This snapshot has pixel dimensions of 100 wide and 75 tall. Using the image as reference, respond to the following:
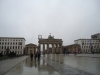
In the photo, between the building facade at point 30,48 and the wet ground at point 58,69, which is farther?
the building facade at point 30,48

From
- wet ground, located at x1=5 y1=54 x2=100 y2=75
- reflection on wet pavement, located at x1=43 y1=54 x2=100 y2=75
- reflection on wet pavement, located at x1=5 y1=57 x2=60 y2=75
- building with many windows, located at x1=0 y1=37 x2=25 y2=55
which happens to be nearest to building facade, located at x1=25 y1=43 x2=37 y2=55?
building with many windows, located at x1=0 y1=37 x2=25 y2=55

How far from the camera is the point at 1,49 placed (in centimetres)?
10612

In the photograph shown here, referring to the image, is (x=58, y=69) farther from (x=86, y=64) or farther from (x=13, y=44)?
(x=13, y=44)

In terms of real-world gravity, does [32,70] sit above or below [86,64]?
above

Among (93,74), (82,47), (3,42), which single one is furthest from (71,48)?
(93,74)

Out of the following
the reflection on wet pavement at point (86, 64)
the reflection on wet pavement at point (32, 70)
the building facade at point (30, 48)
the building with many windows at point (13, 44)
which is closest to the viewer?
the reflection on wet pavement at point (32, 70)

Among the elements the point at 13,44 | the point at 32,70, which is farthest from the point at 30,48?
the point at 32,70

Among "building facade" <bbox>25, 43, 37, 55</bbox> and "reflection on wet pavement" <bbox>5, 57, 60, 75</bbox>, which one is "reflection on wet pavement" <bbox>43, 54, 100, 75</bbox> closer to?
"reflection on wet pavement" <bbox>5, 57, 60, 75</bbox>

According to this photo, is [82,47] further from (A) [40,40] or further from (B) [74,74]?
(B) [74,74]

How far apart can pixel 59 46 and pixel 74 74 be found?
8907cm

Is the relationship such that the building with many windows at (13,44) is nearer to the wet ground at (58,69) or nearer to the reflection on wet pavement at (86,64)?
the reflection on wet pavement at (86,64)

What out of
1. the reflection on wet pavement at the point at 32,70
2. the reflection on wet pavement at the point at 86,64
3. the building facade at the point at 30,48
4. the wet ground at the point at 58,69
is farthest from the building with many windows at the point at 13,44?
the reflection on wet pavement at the point at 32,70

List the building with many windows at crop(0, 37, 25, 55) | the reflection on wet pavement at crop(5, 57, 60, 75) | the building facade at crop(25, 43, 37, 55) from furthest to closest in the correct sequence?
the building with many windows at crop(0, 37, 25, 55) < the building facade at crop(25, 43, 37, 55) < the reflection on wet pavement at crop(5, 57, 60, 75)

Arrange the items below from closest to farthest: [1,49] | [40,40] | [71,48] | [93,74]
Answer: [93,74] → [40,40] → [1,49] → [71,48]
